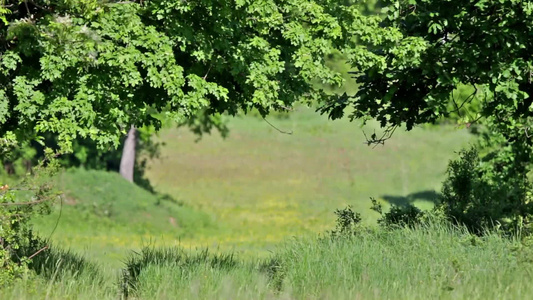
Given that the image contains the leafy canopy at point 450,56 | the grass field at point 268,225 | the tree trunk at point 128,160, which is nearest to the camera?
the grass field at point 268,225

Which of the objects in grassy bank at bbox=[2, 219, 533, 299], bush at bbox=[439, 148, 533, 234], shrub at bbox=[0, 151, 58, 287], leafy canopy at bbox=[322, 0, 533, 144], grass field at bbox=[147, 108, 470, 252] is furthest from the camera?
grass field at bbox=[147, 108, 470, 252]

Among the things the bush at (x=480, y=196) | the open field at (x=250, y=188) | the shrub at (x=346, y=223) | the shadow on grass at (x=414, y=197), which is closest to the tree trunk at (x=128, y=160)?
the open field at (x=250, y=188)

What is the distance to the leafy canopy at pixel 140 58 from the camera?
1312 centimetres

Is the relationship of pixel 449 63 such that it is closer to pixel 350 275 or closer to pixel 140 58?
pixel 350 275

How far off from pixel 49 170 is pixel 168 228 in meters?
23.7

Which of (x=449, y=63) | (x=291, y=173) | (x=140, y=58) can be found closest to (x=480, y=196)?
(x=449, y=63)

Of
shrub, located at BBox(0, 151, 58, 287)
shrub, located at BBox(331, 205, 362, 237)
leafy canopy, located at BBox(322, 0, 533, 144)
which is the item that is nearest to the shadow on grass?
shrub, located at BBox(331, 205, 362, 237)

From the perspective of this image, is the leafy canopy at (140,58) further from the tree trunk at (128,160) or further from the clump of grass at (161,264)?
the tree trunk at (128,160)

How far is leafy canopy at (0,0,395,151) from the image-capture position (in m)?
13.1

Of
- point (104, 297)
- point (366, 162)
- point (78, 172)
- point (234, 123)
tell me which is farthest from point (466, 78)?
point (234, 123)

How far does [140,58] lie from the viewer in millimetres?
13375

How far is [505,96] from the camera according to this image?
14.1 meters

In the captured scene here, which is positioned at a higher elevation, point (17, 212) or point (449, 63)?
point (449, 63)

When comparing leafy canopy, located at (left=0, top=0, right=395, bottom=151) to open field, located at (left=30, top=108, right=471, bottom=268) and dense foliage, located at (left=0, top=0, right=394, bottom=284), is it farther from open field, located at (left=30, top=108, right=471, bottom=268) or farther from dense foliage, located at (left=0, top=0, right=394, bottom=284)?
open field, located at (left=30, top=108, right=471, bottom=268)
